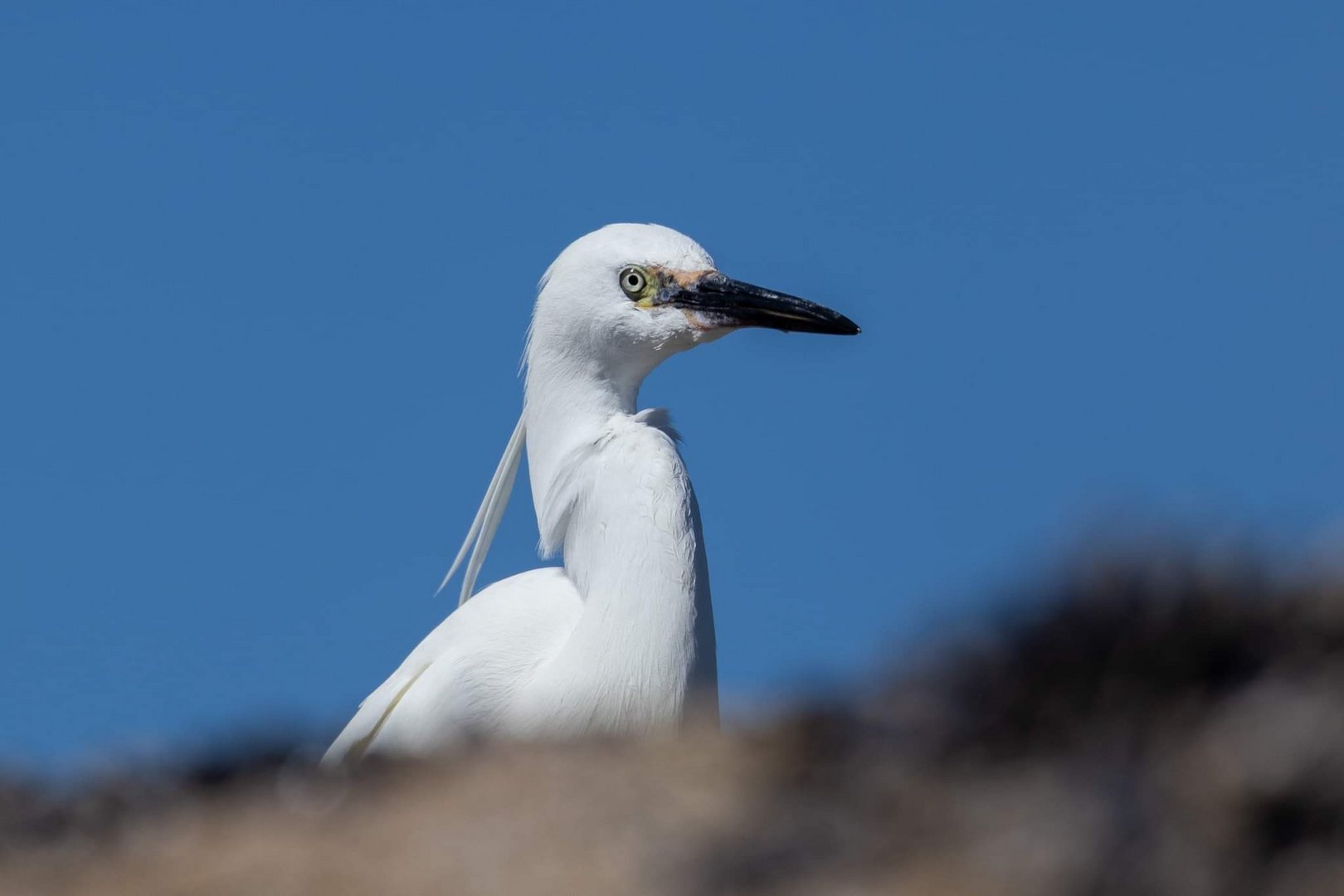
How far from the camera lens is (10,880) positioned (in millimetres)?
4031

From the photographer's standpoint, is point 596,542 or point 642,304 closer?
point 596,542

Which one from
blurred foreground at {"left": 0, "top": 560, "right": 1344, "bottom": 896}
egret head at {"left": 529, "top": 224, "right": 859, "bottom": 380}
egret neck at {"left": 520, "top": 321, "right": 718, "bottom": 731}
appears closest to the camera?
blurred foreground at {"left": 0, "top": 560, "right": 1344, "bottom": 896}

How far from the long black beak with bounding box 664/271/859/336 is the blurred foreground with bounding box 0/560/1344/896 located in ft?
15.8

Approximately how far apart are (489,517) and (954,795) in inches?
244

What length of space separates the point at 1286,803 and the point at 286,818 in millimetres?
2376

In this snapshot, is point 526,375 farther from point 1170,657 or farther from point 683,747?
point 1170,657

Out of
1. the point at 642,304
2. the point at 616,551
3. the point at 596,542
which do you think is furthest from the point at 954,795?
the point at 642,304

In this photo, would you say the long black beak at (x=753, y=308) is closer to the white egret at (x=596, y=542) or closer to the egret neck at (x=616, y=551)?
the white egret at (x=596, y=542)

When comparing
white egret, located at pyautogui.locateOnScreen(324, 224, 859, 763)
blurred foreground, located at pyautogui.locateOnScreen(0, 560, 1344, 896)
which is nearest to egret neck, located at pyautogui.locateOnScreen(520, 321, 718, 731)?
white egret, located at pyautogui.locateOnScreen(324, 224, 859, 763)

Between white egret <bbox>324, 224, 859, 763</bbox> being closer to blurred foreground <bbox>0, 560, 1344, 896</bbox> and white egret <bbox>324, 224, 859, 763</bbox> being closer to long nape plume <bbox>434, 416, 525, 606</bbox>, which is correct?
long nape plume <bbox>434, 416, 525, 606</bbox>

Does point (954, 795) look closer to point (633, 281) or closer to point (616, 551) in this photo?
point (616, 551)

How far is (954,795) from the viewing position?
3.24 m

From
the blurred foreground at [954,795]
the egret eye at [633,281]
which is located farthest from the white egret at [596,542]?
the blurred foreground at [954,795]

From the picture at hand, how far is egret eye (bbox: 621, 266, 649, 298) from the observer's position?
8.65m
